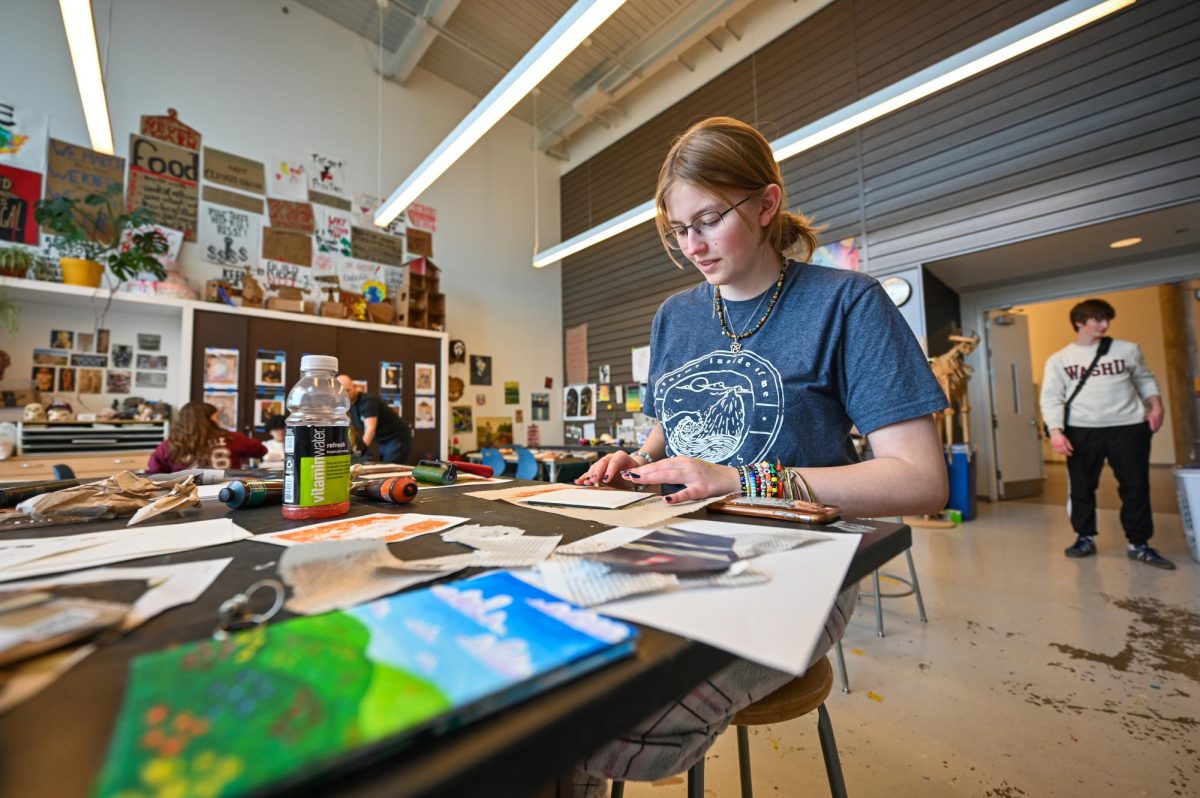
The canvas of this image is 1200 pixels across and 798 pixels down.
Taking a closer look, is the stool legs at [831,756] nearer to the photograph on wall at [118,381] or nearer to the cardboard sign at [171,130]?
the photograph on wall at [118,381]

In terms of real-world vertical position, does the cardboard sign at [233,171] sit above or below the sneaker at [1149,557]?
above

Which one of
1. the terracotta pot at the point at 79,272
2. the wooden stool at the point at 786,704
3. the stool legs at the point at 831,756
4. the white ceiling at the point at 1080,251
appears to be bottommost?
the stool legs at the point at 831,756

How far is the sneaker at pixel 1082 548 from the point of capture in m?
2.95

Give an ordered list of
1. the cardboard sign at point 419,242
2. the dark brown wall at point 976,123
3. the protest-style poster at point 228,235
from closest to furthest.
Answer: the dark brown wall at point 976,123 → the protest-style poster at point 228,235 → the cardboard sign at point 419,242

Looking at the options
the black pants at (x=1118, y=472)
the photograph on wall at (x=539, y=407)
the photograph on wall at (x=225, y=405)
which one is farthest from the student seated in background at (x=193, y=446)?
the black pants at (x=1118, y=472)

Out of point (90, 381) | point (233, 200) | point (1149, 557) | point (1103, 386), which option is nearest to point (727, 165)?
point (1103, 386)

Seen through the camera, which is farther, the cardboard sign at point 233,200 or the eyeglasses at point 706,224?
the cardboard sign at point 233,200

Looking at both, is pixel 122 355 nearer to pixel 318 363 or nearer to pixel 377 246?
pixel 377 246

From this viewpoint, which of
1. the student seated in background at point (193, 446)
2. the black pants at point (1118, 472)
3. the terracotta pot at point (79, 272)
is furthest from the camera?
the terracotta pot at point (79, 272)

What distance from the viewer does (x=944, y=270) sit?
434cm

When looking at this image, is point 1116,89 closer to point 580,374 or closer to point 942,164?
point 942,164

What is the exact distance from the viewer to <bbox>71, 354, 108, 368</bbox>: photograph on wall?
357 centimetres

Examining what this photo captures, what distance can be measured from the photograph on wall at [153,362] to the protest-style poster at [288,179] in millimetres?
1786

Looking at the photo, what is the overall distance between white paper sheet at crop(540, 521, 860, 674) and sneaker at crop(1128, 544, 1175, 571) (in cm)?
373
